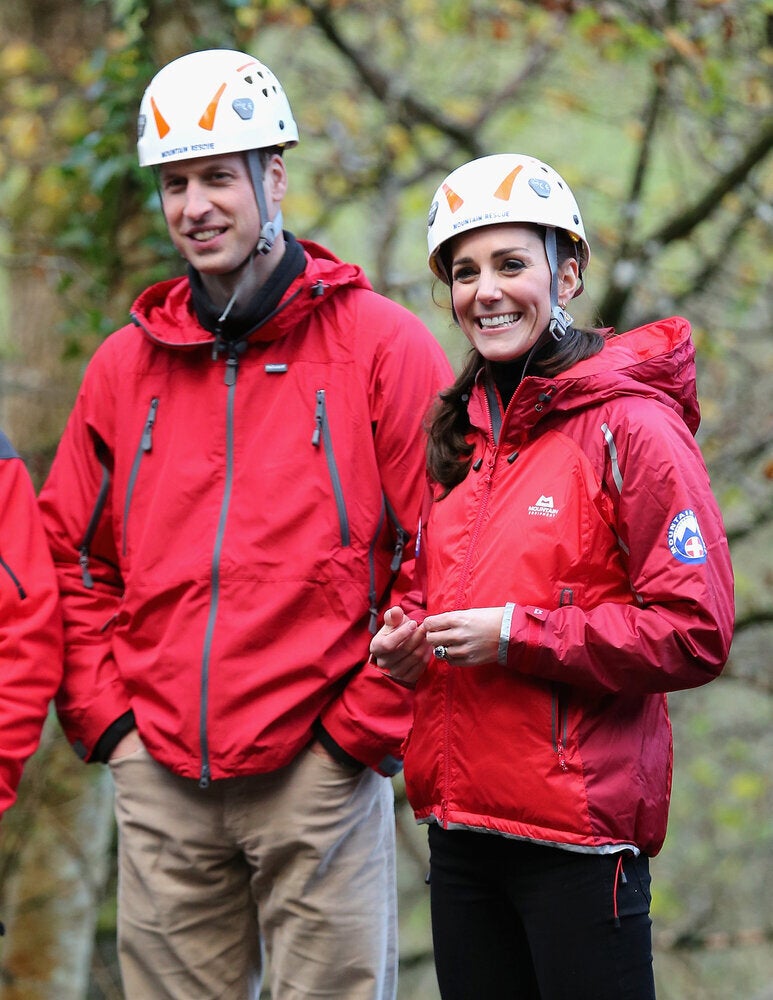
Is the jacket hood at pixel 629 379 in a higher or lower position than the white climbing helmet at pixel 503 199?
lower

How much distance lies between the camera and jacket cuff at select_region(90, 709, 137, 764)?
11.0 ft

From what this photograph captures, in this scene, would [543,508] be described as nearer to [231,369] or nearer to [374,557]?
[374,557]

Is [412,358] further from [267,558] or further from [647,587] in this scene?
[647,587]

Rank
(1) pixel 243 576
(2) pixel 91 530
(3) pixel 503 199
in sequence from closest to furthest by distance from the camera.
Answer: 1. (3) pixel 503 199
2. (1) pixel 243 576
3. (2) pixel 91 530

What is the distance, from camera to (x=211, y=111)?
3.34m

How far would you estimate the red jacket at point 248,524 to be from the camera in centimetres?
318

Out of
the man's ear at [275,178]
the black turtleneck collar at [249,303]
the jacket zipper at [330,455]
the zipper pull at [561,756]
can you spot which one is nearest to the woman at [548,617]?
the zipper pull at [561,756]

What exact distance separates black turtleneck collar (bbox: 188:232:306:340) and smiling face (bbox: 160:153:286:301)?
0.14ft

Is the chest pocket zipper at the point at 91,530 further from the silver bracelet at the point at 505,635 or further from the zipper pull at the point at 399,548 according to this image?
the silver bracelet at the point at 505,635

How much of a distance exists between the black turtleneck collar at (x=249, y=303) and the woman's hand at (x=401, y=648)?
925 mm

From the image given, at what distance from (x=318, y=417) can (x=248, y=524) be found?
12.5 inches


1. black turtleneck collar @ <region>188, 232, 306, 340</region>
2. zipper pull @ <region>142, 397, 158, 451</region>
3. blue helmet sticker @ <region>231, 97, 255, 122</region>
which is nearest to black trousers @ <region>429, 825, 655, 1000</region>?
zipper pull @ <region>142, 397, 158, 451</region>

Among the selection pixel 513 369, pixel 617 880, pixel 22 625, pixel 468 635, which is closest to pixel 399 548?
pixel 513 369

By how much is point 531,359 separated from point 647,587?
23.1 inches
